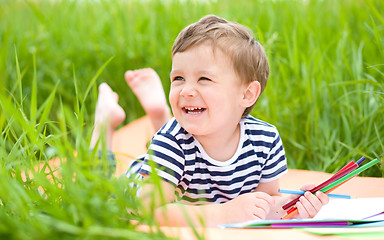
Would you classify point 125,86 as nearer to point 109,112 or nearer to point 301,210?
point 109,112

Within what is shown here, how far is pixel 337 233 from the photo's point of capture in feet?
3.47

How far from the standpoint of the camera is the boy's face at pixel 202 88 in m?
1.28

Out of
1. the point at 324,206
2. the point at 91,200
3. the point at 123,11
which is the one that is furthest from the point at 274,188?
the point at 123,11

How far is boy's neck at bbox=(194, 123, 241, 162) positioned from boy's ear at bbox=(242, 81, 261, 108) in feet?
0.32

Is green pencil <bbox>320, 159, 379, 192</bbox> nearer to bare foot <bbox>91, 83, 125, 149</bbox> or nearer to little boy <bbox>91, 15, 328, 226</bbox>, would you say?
little boy <bbox>91, 15, 328, 226</bbox>

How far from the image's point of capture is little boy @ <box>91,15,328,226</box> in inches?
49.2

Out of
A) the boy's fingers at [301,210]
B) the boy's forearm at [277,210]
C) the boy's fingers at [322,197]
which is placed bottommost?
the boy's forearm at [277,210]

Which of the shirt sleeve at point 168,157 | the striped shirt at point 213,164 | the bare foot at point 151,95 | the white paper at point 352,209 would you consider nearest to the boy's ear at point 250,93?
the striped shirt at point 213,164

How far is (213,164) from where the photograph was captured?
4.54ft

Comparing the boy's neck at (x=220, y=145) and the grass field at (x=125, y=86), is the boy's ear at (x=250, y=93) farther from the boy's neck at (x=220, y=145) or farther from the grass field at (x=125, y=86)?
the grass field at (x=125, y=86)

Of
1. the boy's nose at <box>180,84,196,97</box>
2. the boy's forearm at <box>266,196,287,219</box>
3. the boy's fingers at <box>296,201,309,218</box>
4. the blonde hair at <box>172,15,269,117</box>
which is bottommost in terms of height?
the boy's forearm at <box>266,196,287,219</box>

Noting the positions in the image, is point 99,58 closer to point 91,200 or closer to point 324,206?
point 324,206

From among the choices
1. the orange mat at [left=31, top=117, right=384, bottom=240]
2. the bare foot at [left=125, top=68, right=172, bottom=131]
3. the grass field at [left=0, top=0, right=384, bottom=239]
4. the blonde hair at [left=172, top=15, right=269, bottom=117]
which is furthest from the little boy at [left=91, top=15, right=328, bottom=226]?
the bare foot at [left=125, top=68, right=172, bottom=131]

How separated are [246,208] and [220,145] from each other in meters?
0.26
